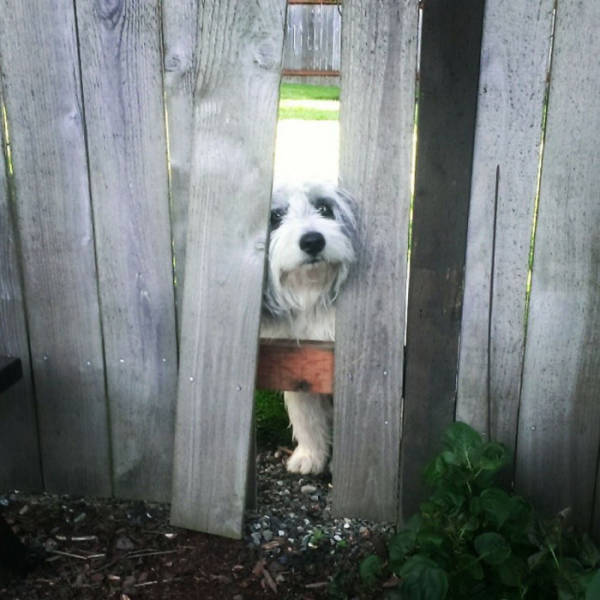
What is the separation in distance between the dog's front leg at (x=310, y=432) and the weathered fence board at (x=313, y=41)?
3353mm

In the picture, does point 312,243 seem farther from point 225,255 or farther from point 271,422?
point 271,422

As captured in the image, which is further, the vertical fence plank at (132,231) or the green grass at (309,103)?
the green grass at (309,103)

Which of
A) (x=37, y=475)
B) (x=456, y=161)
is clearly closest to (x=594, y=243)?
(x=456, y=161)

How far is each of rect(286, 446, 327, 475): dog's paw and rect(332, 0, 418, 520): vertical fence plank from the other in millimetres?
390

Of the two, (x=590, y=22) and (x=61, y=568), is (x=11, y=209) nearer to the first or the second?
(x=61, y=568)

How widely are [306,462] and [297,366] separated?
2.27ft

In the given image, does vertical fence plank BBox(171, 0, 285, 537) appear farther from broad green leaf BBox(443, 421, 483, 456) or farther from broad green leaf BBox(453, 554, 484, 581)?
broad green leaf BBox(453, 554, 484, 581)

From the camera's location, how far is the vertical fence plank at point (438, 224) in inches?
78.7

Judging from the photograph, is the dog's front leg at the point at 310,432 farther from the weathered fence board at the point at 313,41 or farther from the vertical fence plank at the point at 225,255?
the weathered fence board at the point at 313,41

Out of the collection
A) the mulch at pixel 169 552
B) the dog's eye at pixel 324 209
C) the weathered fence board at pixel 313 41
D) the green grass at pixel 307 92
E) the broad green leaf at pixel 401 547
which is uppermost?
the weathered fence board at pixel 313 41

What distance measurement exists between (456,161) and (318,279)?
593mm

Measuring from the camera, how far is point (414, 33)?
6.59 feet

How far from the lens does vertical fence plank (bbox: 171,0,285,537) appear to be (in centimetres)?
208

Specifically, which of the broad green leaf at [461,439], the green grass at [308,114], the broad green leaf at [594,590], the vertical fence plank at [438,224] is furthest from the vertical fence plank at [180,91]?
the green grass at [308,114]
